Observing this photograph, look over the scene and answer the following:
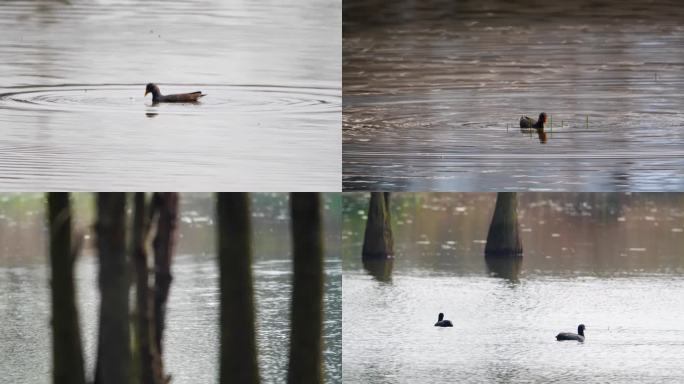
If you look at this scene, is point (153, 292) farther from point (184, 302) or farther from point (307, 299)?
point (307, 299)

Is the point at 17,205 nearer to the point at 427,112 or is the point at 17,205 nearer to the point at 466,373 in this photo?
the point at 427,112

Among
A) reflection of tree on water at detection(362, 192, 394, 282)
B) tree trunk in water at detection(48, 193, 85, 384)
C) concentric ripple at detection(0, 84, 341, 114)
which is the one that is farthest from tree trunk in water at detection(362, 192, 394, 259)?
tree trunk in water at detection(48, 193, 85, 384)

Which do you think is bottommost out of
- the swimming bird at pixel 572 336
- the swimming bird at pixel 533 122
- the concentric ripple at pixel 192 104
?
the swimming bird at pixel 572 336

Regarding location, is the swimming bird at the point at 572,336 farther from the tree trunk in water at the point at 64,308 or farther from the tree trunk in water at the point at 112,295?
the tree trunk in water at the point at 64,308

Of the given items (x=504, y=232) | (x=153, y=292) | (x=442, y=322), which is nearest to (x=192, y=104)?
(x=153, y=292)

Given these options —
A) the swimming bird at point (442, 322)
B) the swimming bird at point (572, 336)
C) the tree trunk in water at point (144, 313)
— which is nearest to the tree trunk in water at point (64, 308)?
the tree trunk in water at point (144, 313)

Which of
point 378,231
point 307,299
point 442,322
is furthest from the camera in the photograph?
point 442,322
